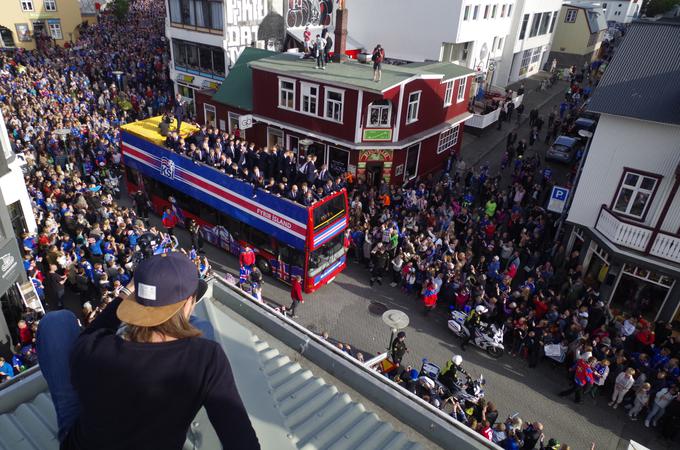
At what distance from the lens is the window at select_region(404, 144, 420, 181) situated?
23852 mm

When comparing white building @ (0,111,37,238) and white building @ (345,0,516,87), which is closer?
white building @ (0,111,37,238)

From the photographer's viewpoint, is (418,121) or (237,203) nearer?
(237,203)

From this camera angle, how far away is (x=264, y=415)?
158 inches

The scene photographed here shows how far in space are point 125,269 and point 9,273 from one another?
3.13 m

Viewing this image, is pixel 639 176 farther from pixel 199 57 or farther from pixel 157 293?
pixel 199 57

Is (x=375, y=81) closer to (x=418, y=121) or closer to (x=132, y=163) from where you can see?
(x=418, y=121)

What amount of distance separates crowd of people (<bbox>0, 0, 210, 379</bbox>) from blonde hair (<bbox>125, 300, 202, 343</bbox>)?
9.70m

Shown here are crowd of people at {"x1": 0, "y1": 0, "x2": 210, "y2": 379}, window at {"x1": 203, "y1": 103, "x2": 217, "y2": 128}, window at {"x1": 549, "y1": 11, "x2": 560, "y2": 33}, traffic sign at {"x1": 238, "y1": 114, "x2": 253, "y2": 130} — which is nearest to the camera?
crowd of people at {"x1": 0, "y1": 0, "x2": 210, "y2": 379}

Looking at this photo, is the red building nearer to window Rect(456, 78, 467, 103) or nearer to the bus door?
window Rect(456, 78, 467, 103)

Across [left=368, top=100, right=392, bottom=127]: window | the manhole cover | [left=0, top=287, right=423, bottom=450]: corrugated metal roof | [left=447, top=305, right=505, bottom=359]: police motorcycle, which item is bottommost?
the manhole cover

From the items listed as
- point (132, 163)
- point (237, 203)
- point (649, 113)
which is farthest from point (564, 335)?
point (132, 163)

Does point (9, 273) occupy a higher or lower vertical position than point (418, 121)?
lower

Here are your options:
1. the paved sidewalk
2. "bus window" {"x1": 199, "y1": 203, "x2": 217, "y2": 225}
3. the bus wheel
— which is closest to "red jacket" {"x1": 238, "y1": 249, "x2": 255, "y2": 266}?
the bus wheel

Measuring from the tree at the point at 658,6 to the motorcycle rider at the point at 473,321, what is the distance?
4063 inches
